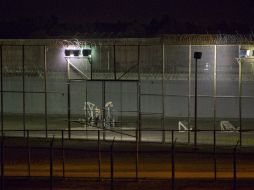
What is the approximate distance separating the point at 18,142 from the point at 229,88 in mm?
16427

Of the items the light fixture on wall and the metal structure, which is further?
the metal structure

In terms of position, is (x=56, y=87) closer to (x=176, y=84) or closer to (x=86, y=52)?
(x=176, y=84)

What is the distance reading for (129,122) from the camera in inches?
1182

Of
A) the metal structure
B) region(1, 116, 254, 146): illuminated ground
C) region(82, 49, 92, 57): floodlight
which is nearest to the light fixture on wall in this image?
region(82, 49, 92, 57): floodlight

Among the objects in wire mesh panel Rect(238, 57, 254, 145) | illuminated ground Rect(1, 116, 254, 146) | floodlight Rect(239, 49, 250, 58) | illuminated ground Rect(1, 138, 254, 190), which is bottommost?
illuminated ground Rect(1, 138, 254, 190)

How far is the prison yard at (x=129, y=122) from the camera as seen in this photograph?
20.0 m

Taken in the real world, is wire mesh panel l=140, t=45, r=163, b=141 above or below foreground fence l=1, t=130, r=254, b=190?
above

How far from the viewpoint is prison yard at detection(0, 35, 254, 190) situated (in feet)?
65.7

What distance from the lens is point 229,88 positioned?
4172cm

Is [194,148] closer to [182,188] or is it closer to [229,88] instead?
[182,188]

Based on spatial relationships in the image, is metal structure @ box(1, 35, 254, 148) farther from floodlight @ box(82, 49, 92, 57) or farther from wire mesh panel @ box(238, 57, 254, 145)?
floodlight @ box(82, 49, 92, 57)

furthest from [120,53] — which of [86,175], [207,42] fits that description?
[86,175]

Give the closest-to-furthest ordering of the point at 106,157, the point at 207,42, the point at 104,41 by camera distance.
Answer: the point at 106,157 → the point at 207,42 → the point at 104,41

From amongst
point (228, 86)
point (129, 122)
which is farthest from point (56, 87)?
point (129, 122)
